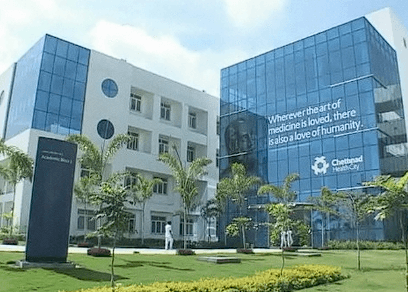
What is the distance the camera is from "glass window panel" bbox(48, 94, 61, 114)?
3362 centimetres

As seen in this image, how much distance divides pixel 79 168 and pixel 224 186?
11.9 m

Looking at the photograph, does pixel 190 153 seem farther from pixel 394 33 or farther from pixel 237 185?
pixel 394 33

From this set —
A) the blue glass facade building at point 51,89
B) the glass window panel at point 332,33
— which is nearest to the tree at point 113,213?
the blue glass facade building at point 51,89


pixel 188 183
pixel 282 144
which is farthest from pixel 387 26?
pixel 188 183

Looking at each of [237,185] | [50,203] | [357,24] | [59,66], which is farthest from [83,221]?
[357,24]

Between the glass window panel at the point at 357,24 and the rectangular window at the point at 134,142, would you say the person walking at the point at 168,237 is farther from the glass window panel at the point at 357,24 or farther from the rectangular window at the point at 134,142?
the glass window panel at the point at 357,24

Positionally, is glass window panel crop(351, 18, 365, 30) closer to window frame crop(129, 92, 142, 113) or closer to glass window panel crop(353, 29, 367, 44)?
glass window panel crop(353, 29, 367, 44)

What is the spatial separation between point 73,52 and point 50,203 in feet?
78.5

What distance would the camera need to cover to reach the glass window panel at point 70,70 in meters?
35.1

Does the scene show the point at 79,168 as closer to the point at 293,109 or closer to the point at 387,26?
the point at 293,109

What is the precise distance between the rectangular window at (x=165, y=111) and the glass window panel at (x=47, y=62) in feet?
41.0

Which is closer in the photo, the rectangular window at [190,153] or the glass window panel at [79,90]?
the glass window panel at [79,90]

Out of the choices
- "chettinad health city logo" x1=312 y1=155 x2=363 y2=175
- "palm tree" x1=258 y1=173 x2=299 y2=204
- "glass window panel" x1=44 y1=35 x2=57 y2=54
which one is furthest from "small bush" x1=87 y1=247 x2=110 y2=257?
"chettinad health city logo" x1=312 y1=155 x2=363 y2=175

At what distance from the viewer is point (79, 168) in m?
34.8
